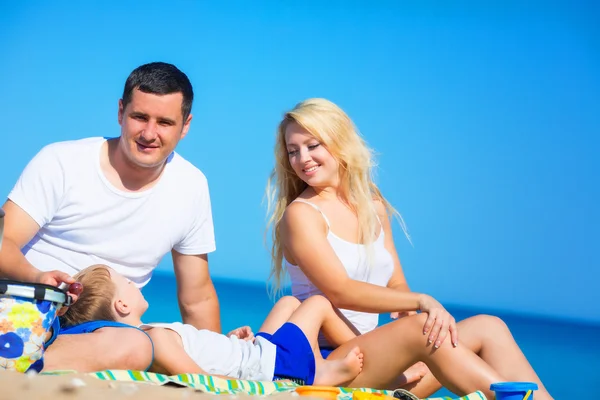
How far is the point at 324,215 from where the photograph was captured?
14.4ft

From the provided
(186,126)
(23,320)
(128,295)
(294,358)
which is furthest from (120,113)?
(23,320)

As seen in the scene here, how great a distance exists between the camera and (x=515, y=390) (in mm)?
2963

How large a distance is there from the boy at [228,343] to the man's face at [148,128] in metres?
0.89

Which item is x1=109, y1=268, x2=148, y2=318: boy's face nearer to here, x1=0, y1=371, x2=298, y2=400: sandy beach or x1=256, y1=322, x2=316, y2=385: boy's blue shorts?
x1=256, y1=322, x2=316, y2=385: boy's blue shorts

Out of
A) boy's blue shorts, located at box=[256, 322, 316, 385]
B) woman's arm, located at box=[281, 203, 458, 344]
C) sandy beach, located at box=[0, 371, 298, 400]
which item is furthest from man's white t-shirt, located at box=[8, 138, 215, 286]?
sandy beach, located at box=[0, 371, 298, 400]

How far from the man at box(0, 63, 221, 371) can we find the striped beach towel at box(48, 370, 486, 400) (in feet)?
4.56

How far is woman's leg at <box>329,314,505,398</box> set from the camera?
3.52m

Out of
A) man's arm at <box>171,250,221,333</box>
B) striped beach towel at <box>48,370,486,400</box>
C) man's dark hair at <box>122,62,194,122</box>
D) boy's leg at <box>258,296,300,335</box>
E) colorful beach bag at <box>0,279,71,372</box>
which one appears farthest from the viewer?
man's arm at <box>171,250,221,333</box>

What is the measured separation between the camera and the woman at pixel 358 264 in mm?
3584

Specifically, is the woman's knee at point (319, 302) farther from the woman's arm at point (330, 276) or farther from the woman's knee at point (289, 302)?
the woman's knee at point (289, 302)

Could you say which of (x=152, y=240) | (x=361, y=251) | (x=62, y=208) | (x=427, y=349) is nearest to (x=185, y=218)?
(x=152, y=240)

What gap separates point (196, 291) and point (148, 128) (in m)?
1.15

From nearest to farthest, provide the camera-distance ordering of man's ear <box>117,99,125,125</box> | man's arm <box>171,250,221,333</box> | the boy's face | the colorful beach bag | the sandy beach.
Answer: the sandy beach → the colorful beach bag → the boy's face → man's ear <box>117,99,125,125</box> → man's arm <box>171,250,221,333</box>

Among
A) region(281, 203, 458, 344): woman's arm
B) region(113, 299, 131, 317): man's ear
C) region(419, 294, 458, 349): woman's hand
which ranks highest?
region(281, 203, 458, 344): woman's arm
